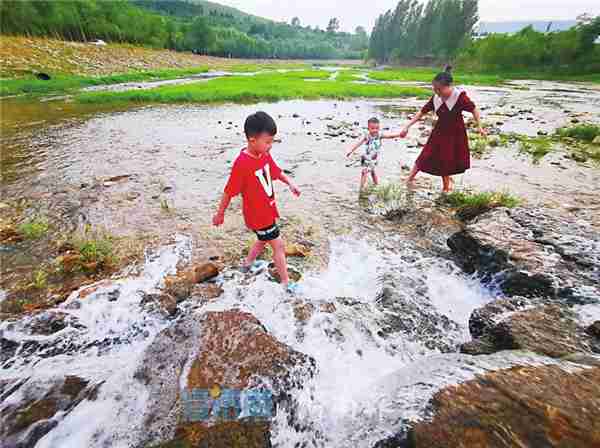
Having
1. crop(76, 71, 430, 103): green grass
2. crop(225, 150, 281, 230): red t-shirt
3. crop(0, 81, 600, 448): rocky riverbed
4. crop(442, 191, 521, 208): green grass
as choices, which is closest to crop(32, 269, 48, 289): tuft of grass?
crop(0, 81, 600, 448): rocky riverbed

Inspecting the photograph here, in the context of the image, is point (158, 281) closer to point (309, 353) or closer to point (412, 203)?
point (309, 353)

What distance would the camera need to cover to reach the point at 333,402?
2.34 meters

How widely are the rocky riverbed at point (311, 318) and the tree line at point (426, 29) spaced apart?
87017 mm

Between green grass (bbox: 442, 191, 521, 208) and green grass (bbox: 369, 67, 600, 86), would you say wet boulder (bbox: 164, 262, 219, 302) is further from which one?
green grass (bbox: 369, 67, 600, 86)

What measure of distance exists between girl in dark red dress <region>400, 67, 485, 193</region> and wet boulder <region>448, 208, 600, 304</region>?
1715mm

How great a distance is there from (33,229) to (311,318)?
187 inches

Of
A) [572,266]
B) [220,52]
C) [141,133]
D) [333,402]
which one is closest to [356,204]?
[572,266]

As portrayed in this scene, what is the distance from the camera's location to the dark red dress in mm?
5906

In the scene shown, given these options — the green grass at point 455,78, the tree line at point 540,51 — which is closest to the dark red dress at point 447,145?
the green grass at point 455,78

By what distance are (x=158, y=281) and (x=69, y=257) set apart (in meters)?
1.40

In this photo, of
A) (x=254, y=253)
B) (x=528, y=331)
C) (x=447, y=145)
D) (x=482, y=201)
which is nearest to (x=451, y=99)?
(x=447, y=145)

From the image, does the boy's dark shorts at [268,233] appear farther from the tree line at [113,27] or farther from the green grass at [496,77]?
the tree line at [113,27]

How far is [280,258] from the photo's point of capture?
3566 mm

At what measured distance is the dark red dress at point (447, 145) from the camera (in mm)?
5906
